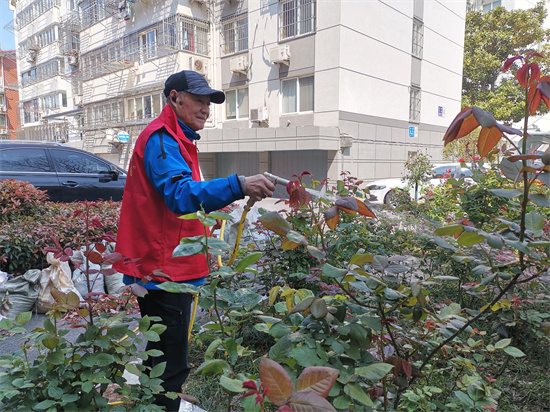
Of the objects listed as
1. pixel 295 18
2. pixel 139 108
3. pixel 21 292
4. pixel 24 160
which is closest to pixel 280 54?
pixel 295 18

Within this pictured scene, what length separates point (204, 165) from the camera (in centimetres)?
2162

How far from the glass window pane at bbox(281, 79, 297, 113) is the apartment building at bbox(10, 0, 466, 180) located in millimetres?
44

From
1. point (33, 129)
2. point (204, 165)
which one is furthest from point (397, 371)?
point (33, 129)

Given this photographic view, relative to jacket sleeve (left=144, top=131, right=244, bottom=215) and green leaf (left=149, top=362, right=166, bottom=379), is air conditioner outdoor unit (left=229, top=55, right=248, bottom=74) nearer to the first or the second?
jacket sleeve (left=144, top=131, right=244, bottom=215)

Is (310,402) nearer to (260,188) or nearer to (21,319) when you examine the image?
(260,188)

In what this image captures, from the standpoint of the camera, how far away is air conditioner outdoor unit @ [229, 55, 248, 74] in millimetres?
18281

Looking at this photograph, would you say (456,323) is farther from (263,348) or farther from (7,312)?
(7,312)

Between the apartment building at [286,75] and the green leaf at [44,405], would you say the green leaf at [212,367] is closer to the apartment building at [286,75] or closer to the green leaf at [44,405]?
the green leaf at [44,405]

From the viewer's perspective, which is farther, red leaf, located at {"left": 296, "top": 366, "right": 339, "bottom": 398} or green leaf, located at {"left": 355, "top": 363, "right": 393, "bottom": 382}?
green leaf, located at {"left": 355, "top": 363, "right": 393, "bottom": 382}

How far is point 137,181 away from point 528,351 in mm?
2732

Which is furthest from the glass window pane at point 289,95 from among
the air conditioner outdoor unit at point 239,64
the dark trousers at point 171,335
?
the dark trousers at point 171,335

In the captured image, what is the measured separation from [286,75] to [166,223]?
16227 millimetres

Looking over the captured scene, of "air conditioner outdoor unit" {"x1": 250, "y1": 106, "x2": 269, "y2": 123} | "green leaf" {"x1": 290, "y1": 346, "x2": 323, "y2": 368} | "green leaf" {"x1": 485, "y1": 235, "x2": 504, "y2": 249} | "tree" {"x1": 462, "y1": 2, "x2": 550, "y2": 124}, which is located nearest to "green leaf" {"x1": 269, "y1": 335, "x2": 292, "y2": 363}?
"green leaf" {"x1": 290, "y1": 346, "x2": 323, "y2": 368}

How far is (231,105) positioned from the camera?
19.8 m
